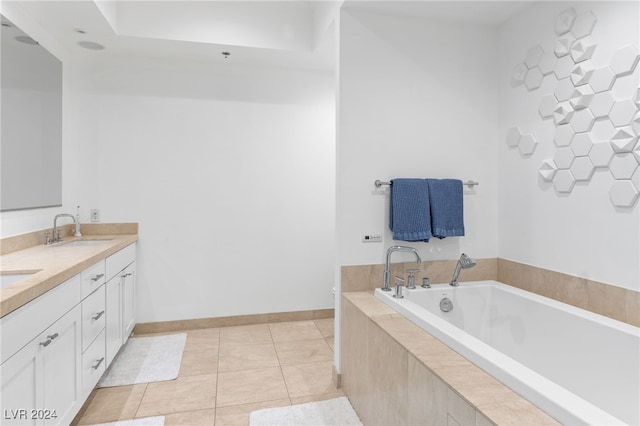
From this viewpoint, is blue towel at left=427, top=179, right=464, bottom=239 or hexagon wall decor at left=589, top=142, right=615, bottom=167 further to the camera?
blue towel at left=427, top=179, right=464, bottom=239

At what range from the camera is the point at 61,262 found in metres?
1.85

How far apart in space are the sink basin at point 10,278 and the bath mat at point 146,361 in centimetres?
106

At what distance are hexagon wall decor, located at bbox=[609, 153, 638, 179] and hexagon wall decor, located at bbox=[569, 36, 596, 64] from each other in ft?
1.89

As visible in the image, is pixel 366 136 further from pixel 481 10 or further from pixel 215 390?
pixel 215 390

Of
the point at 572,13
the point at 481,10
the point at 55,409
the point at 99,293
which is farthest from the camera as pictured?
the point at 481,10

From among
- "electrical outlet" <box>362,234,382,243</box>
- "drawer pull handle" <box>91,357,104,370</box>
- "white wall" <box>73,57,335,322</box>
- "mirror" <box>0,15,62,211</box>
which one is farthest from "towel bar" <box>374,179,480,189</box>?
"mirror" <box>0,15,62,211</box>

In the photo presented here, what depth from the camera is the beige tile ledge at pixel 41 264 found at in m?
1.31

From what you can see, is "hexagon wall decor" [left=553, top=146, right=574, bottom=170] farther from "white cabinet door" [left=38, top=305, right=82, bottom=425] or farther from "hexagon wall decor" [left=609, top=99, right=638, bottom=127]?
"white cabinet door" [left=38, top=305, right=82, bottom=425]

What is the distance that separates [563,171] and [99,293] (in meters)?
2.85

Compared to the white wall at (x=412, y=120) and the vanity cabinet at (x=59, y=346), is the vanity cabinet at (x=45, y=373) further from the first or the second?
the white wall at (x=412, y=120)

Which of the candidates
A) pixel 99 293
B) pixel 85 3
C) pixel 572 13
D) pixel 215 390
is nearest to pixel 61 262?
pixel 99 293

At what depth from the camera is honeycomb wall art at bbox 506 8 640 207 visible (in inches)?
69.3

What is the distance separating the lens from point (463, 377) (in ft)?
4.16

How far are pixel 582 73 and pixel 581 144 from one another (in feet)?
1.25
